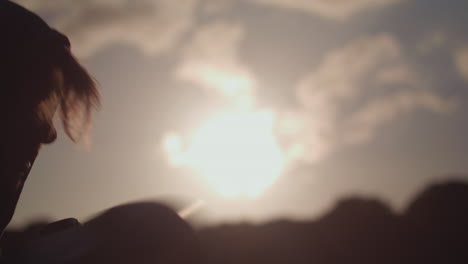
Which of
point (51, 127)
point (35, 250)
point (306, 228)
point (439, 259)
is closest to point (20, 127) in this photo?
point (51, 127)

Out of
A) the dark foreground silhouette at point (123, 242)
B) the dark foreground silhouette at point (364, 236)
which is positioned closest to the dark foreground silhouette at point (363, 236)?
the dark foreground silhouette at point (364, 236)

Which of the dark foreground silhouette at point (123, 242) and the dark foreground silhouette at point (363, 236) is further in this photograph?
the dark foreground silhouette at point (363, 236)

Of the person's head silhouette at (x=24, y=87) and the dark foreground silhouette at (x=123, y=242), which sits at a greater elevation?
the person's head silhouette at (x=24, y=87)

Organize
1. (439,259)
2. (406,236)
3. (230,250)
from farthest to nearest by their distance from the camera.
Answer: (230,250)
(406,236)
(439,259)

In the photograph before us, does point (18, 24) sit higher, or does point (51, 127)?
point (18, 24)

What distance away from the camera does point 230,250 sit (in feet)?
Result: 120

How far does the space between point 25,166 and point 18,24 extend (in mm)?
801

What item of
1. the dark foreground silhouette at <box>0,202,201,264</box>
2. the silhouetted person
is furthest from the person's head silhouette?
the dark foreground silhouette at <box>0,202,201,264</box>

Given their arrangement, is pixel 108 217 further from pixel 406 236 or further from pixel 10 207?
pixel 406 236

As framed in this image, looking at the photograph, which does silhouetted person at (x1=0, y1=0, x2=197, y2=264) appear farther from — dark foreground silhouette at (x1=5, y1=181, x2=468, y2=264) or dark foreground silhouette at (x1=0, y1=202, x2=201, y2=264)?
dark foreground silhouette at (x1=5, y1=181, x2=468, y2=264)

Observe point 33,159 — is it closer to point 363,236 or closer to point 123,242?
point 123,242

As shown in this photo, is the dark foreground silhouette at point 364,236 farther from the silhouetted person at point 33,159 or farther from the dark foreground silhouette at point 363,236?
the silhouetted person at point 33,159

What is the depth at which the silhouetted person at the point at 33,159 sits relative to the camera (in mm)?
2635

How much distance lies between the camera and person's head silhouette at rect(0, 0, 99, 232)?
2.69 metres
